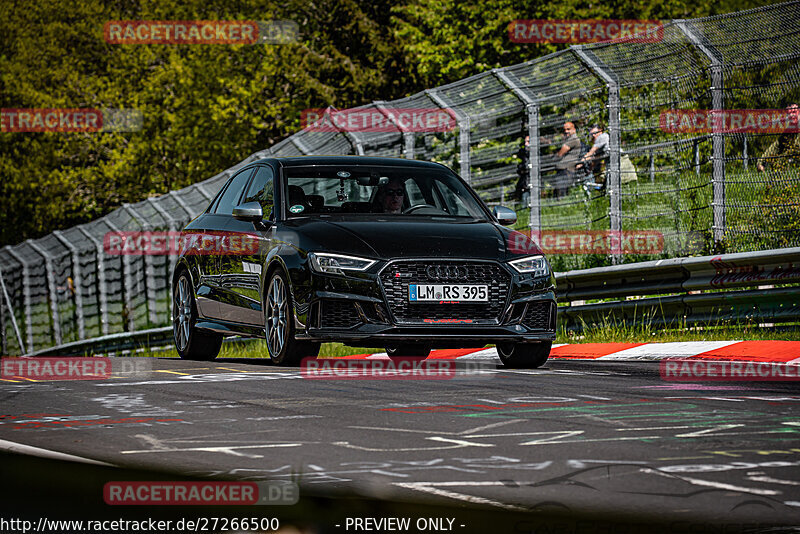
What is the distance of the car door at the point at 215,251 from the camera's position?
11.9 metres

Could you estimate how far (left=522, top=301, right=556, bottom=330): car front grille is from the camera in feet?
33.4

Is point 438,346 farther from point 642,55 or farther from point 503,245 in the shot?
point 642,55

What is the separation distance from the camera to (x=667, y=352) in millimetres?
11945

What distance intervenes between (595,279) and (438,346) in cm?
420

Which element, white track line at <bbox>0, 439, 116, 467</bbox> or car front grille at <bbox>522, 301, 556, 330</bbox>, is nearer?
white track line at <bbox>0, 439, 116, 467</bbox>

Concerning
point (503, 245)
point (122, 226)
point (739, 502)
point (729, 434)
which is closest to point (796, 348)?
point (503, 245)

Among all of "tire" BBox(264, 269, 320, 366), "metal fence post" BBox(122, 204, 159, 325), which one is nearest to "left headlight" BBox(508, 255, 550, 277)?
"tire" BBox(264, 269, 320, 366)

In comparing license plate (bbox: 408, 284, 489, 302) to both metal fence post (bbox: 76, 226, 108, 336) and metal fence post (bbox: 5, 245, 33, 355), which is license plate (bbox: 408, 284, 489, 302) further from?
metal fence post (bbox: 5, 245, 33, 355)

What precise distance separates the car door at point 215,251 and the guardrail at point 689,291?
375 centimetres

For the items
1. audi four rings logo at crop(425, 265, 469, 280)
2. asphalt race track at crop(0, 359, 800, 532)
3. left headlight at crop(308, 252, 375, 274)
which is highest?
left headlight at crop(308, 252, 375, 274)

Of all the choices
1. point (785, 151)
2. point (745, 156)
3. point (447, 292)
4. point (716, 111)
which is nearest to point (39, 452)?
point (447, 292)

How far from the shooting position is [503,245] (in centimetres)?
1019

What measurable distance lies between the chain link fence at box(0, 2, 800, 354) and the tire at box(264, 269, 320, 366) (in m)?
4.80

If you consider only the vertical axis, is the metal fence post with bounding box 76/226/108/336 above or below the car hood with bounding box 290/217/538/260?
below
